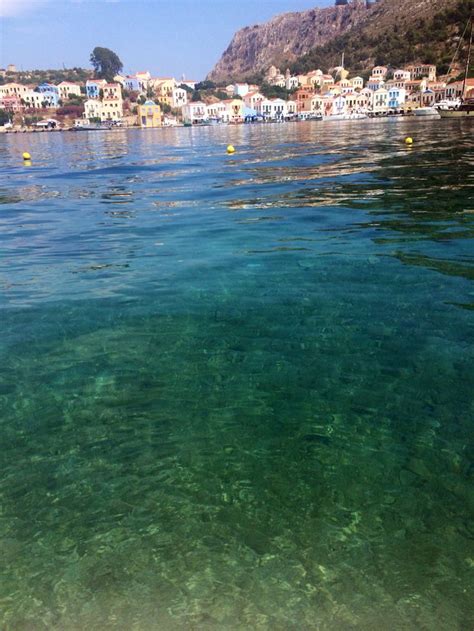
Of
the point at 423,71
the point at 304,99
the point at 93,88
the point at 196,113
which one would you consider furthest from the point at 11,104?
the point at 423,71

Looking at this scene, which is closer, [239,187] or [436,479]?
[436,479]

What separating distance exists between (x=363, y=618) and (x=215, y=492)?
1253 millimetres

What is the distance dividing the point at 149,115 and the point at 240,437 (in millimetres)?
171239

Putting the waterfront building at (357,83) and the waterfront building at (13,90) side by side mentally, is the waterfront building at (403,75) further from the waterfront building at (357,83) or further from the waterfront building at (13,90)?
the waterfront building at (13,90)

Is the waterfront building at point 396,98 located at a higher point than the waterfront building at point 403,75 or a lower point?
lower

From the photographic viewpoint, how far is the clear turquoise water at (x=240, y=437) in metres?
2.68

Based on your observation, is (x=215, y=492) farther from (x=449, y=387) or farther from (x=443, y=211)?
(x=443, y=211)

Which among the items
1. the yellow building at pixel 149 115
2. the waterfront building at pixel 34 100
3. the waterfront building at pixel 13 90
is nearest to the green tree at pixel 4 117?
the waterfront building at pixel 34 100

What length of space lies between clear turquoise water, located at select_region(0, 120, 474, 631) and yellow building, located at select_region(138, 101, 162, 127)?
536 ft

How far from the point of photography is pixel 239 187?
58.4ft

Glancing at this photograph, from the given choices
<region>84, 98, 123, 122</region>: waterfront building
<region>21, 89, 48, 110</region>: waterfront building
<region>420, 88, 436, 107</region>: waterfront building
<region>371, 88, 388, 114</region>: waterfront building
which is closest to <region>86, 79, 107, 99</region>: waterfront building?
<region>21, 89, 48, 110</region>: waterfront building

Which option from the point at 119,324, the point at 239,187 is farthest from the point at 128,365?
the point at 239,187

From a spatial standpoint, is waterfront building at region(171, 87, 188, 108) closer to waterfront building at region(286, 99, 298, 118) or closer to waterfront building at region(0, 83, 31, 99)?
waterfront building at region(286, 99, 298, 118)

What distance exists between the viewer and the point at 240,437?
13.2 feet
